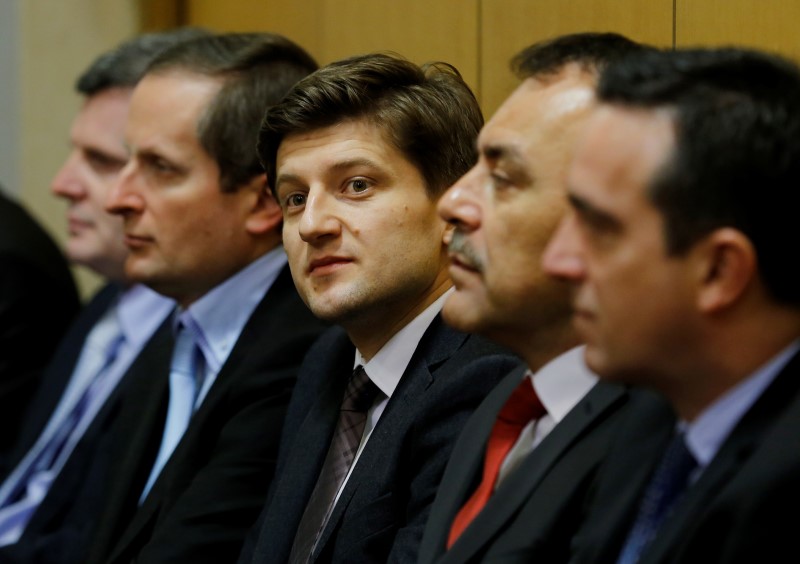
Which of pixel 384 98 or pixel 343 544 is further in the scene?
pixel 384 98

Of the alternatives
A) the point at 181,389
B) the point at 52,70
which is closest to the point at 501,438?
the point at 181,389

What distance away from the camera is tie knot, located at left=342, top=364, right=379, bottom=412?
2734mm

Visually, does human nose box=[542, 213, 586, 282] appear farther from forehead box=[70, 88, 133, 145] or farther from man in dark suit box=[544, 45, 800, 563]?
forehead box=[70, 88, 133, 145]

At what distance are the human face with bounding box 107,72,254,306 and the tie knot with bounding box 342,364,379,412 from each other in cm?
83

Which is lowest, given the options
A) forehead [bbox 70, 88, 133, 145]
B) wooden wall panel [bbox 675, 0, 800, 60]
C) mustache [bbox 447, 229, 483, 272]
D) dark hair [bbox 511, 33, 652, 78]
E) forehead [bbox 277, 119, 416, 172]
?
forehead [bbox 70, 88, 133, 145]

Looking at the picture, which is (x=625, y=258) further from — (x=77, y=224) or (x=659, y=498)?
(x=77, y=224)

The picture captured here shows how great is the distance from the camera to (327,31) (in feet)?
13.7

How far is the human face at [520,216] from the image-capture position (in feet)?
6.91

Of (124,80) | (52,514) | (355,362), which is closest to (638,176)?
(355,362)

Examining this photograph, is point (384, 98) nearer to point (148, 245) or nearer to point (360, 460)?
A: point (360, 460)

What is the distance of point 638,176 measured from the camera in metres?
1.68

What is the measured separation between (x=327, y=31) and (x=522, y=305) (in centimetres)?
A: 224

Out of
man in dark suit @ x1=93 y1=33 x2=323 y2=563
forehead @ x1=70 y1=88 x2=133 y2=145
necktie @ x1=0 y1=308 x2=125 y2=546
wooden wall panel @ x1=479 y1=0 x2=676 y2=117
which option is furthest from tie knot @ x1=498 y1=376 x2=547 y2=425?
forehead @ x1=70 y1=88 x2=133 y2=145

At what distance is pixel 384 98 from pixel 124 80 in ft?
6.02
